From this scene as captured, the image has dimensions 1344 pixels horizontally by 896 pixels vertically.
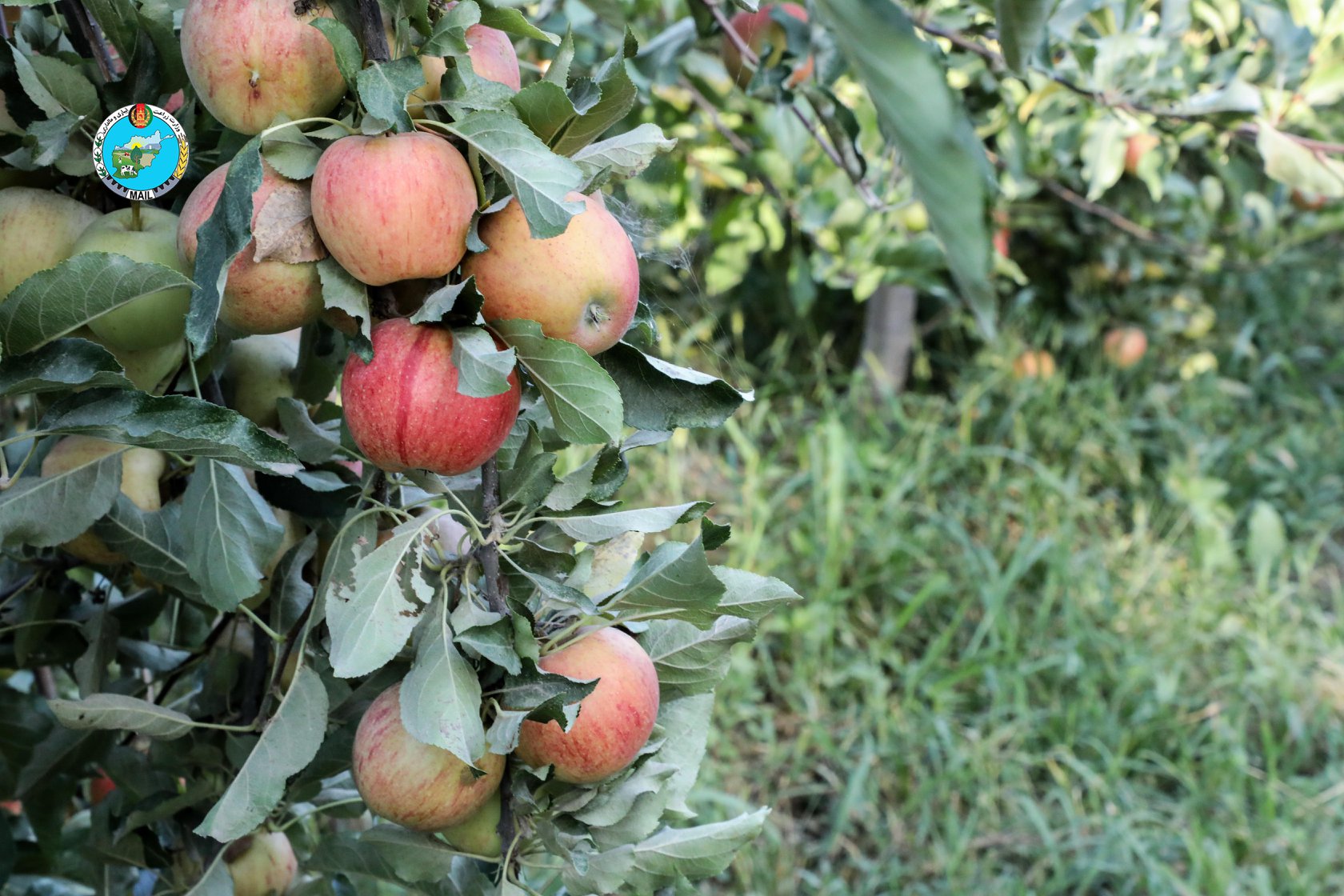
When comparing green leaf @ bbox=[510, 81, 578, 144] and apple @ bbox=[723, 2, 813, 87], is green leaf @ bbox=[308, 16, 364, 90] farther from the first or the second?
apple @ bbox=[723, 2, 813, 87]

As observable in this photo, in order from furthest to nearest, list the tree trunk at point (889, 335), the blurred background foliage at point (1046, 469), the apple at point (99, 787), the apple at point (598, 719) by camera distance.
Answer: the tree trunk at point (889, 335), the blurred background foliage at point (1046, 469), the apple at point (99, 787), the apple at point (598, 719)

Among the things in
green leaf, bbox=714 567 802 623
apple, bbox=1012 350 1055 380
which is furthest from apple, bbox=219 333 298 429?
apple, bbox=1012 350 1055 380

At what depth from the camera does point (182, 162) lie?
1.91ft

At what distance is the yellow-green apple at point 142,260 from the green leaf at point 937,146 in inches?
19.3

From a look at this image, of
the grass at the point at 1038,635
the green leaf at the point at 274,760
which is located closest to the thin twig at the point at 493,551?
the green leaf at the point at 274,760

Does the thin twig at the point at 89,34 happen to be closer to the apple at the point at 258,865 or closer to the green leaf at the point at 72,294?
the green leaf at the point at 72,294

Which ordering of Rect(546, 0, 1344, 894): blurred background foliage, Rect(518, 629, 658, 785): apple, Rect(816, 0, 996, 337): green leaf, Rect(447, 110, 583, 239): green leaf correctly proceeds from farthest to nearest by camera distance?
Rect(546, 0, 1344, 894): blurred background foliage < Rect(518, 629, 658, 785): apple < Rect(447, 110, 583, 239): green leaf < Rect(816, 0, 996, 337): green leaf

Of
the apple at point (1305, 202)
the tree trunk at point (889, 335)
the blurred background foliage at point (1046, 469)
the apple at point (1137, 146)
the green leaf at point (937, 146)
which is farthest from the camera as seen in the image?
the tree trunk at point (889, 335)

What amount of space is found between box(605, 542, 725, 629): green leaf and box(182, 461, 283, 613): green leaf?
8.1 inches

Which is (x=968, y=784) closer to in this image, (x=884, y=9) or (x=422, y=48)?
(x=422, y=48)

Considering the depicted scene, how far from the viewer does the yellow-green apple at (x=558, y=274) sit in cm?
53

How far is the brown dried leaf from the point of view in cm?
51

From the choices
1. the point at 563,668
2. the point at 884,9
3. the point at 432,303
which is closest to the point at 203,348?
the point at 432,303

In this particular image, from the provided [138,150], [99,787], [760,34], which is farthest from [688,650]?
[760,34]
